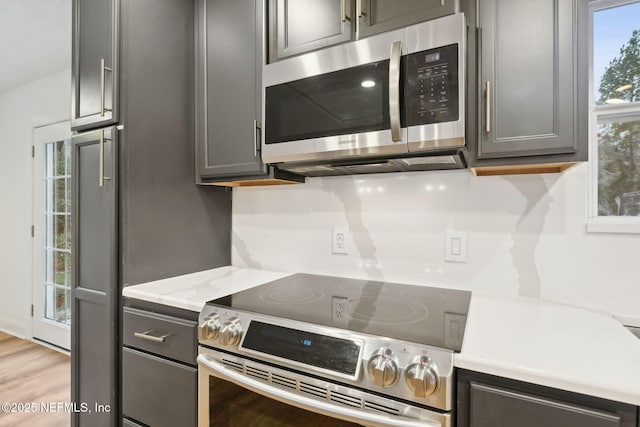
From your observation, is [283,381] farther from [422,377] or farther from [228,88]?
[228,88]

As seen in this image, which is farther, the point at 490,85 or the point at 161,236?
the point at 161,236

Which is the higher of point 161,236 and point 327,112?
point 327,112

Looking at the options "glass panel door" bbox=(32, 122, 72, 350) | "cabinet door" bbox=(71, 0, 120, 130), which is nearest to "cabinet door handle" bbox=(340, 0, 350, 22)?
"cabinet door" bbox=(71, 0, 120, 130)

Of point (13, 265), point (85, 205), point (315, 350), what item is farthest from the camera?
point (13, 265)

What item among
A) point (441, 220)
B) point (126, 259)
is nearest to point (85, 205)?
point (126, 259)

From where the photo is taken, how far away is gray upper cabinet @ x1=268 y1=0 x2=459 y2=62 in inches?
45.7

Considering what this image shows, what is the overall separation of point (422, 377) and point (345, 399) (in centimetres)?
22

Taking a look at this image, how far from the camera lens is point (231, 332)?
110 cm

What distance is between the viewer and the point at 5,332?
11.7 feet

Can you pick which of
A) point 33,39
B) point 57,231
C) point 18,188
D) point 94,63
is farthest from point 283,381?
point 18,188

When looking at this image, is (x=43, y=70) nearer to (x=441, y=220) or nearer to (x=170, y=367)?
(x=170, y=367)

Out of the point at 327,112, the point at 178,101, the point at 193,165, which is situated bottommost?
the point at 193,165

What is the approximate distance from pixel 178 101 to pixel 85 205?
0.66 metres

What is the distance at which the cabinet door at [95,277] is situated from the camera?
1.45 meters
